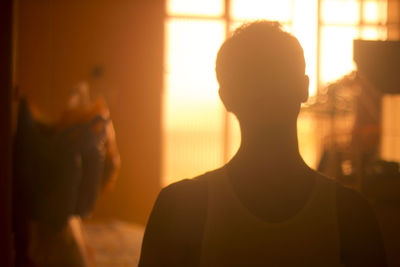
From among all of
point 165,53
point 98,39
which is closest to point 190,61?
point 165,53

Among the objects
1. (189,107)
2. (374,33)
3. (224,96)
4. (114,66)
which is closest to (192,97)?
(189,107)

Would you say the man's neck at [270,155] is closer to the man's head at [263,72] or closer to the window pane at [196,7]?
the man's head at [263,72]

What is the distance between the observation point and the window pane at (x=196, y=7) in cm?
347

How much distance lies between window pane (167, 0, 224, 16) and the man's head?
3.07 meters

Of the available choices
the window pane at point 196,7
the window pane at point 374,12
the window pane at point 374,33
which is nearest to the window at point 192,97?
the window pane at point 196,7

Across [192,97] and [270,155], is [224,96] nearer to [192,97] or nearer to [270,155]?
[270,155]

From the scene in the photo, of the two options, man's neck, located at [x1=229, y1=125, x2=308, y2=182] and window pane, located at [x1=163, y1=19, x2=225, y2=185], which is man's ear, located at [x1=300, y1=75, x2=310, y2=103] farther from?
window pane, located at [x1=163, y1=19, x2=225, y2=185]

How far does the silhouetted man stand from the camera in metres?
0.49

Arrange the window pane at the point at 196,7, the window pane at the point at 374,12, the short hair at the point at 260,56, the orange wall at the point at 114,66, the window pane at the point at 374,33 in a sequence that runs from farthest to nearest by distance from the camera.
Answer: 1. the window pane at the point at 196,7
2. the orange wall at the point at 114,66
3. the window pane at the point at 374,12
4. the window pane at the point at 374,33
5. the short hair at the point at 260,56

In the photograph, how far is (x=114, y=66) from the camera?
11.4 feet

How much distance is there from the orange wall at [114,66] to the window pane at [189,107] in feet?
0.30

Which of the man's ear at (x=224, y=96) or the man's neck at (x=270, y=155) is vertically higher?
the man's ear at (x=224, y=96)

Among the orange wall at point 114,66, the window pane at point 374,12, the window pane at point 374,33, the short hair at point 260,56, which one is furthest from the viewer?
the orange wall at point 114,66

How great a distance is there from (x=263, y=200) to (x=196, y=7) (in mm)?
3145
